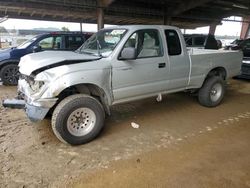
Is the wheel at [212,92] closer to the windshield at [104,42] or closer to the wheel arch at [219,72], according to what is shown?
the wheel arch at [219,72]

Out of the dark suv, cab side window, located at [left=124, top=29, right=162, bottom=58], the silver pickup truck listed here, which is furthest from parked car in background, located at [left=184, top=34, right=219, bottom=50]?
cab side window, located at [left=124, top=29, right=162, bottom=58]

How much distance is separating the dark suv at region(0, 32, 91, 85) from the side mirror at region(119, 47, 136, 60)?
178 inches

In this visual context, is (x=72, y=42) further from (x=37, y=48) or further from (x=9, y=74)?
(x=9, y=74)

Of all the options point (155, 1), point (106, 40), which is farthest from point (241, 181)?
point (155, 1)

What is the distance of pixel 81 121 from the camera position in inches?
151

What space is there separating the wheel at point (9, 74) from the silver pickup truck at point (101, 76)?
377 cm

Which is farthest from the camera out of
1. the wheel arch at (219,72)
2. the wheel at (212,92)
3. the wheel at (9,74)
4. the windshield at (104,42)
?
the wheel at (9,74)

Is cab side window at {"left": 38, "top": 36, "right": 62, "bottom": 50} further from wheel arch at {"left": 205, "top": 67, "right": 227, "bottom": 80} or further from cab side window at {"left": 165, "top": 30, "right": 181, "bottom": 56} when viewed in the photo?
wheel arch at {"left": 205, "top": 67, "right": 227, "bottom": 80}

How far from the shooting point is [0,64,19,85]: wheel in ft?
25.1

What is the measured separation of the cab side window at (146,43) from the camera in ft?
14.2

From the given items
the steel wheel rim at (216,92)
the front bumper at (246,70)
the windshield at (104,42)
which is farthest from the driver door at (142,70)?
the front bumper at (246,70)

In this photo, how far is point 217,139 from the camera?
402cm

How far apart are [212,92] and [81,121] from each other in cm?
348

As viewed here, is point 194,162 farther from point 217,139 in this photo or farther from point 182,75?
point 182,75
